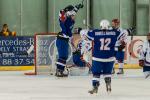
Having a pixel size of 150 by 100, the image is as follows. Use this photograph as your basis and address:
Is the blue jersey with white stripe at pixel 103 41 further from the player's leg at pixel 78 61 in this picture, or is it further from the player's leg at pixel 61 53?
the player's leg at pixel 78 61

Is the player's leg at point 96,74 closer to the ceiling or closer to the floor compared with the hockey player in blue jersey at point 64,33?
closer to the floor

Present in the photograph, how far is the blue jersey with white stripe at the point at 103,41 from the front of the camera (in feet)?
31.9

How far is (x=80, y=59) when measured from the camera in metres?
14.2

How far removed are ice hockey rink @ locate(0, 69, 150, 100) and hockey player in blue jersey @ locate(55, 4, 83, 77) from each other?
0.43 metres

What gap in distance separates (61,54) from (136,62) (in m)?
4.00

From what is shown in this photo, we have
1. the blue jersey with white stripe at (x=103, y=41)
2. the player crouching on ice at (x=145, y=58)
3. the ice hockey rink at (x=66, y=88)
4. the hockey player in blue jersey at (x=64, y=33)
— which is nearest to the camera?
the ice hockey rink at (x=66, y=88)

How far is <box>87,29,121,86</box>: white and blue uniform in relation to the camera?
973 centimetres

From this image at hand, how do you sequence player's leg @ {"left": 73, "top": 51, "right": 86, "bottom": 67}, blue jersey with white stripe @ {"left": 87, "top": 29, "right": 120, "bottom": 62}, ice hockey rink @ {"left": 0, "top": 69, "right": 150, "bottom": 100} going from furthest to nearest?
player's leg @ {"left": 73, "top": 51, "right": 86, "bottom": 67}
blue jersey with white stripe @ {"left": 87, "top": 29, "right": 120, "bottom": 62}
ice hockey rink @ {"left": 0, "top": 69, "right": 150, "bottom": 100}

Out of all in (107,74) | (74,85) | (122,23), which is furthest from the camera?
(122,23)

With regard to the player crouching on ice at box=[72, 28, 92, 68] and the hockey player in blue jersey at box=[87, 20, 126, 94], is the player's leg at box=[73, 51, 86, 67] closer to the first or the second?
the player crouching on ice at box=[72, 28, 92, 68]

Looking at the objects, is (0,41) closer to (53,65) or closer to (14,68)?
(14,68)

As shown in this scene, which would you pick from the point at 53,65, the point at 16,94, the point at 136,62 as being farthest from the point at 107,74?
the point at 136,62

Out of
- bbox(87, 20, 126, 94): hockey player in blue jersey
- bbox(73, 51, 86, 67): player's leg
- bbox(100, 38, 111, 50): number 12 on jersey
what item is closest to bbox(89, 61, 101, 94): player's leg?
bbox(87, 20, 126, 94): hockey player in blue jersey

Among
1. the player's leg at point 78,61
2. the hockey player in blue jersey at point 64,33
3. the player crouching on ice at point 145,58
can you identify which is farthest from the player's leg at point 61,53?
the player crouching on ice at point 145,58
